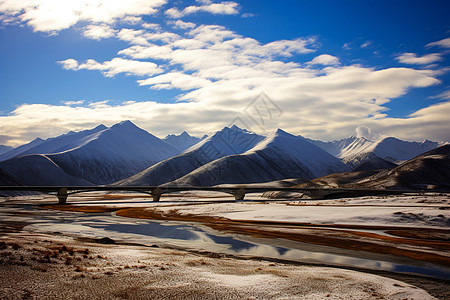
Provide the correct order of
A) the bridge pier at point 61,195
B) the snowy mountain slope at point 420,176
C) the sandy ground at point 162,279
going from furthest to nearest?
1. the snowy mountain slope at point 420,176
2. the bridge pier at point 61,195
3. the sandy ground at point 162,279

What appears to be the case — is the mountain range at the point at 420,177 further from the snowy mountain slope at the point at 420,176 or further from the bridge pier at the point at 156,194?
the bridge pier at the point at 156,194

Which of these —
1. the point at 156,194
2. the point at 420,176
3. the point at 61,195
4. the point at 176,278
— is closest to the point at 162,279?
the point at 176,278

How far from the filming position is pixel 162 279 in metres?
14.8

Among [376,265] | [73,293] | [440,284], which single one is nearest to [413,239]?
[376,265]

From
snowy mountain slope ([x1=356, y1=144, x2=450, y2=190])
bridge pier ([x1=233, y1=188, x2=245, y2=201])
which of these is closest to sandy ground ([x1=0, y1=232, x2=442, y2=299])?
bridge pier ([x1=233, y1=188, x2=245, y2=201])

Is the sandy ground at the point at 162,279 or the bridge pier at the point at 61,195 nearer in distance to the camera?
the sandy ground at the point at 162,279

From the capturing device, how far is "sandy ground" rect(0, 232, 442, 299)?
41.7 feet

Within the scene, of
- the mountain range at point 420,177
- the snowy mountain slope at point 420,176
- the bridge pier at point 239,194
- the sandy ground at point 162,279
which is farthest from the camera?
the snowy mountain slope at point 420,176

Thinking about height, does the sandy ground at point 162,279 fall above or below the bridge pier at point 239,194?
above

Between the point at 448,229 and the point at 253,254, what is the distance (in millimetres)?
27061

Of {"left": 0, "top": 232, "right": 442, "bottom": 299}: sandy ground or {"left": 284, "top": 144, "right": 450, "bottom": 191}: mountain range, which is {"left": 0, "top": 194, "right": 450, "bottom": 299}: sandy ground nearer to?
{"left": 0, "top": 232, "right": 442, "bottom": 299}: sandy ground

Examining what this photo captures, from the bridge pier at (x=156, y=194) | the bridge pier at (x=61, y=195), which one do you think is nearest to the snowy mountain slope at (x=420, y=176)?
the bridge pier at (x=156, y=194)

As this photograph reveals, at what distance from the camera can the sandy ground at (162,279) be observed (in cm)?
1271

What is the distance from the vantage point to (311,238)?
3117cm
